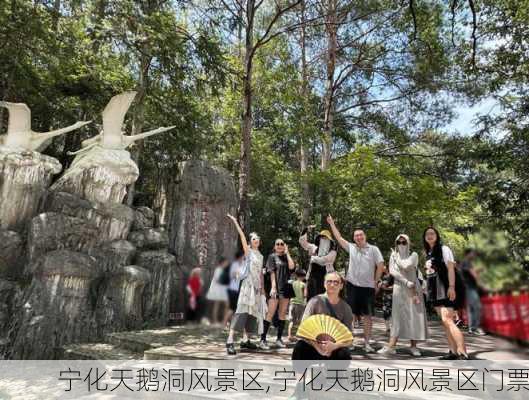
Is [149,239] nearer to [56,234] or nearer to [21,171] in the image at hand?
[56,234]

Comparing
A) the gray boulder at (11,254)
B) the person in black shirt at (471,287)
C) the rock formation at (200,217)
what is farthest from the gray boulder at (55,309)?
the person in black shirt at (471,287)

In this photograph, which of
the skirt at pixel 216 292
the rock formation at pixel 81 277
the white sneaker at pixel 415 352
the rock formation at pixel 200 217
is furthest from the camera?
the rock formation at pixel 200 217

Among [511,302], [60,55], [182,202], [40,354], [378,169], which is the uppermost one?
[60,55]

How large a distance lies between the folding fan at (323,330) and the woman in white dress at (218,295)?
53cm

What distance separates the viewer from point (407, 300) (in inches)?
178

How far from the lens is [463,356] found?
379 centimetres

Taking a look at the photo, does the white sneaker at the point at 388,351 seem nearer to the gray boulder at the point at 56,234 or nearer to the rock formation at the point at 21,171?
the gray boulder at the point at 56,234

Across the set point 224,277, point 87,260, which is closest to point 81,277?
point 87,260

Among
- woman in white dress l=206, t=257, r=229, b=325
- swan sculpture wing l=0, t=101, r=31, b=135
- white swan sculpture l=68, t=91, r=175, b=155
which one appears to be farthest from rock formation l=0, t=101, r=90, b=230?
woman in white dress l=206, t=257, r=229, b=325

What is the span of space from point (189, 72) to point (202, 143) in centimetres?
320

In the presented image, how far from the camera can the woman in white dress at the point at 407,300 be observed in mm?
4457

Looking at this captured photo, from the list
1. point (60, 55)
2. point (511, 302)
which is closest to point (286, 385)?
point (511, 302)

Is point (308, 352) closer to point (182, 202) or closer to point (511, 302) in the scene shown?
point (511, 302)

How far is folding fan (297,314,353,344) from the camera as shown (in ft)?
8.76
